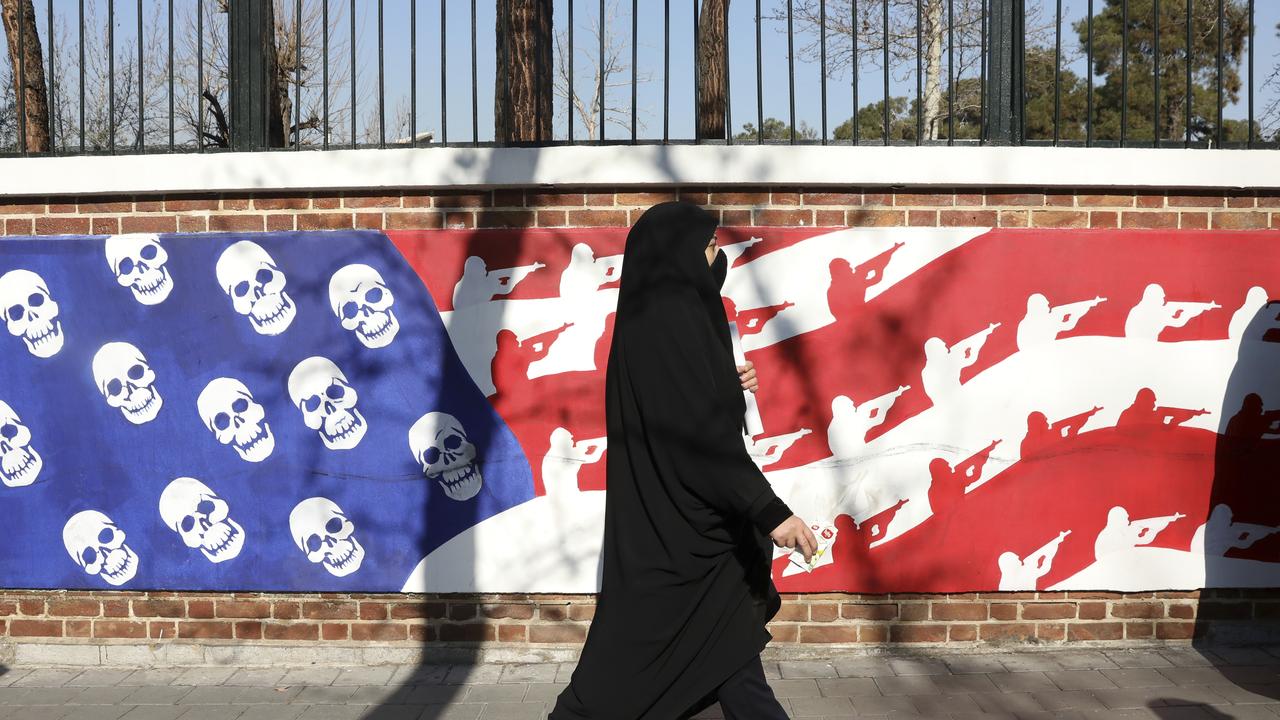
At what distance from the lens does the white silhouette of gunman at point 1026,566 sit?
5.07 meters

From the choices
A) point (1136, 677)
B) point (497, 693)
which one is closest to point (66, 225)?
point (497, 693)

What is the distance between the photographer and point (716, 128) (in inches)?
206

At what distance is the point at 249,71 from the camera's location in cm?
539

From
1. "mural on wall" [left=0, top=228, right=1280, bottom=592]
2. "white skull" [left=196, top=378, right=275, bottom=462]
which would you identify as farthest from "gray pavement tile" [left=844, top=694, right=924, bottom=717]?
"white skull" [left=196, top=378, right=275, bottom=462]

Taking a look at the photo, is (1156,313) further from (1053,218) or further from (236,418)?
(236,418)

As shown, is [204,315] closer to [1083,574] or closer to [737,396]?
[737,396]

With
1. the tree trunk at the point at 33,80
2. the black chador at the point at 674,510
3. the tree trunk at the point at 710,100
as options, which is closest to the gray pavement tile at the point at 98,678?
the black chador at the point at 674,510

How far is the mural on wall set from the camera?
5047 millimetres

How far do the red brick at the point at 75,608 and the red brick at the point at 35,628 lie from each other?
0.05 meters

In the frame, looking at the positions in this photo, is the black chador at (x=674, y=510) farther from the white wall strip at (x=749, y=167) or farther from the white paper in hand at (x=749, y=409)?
the white wall strip at (x=749, y=167)

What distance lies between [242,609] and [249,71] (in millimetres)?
2647

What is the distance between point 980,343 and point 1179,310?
0.93 meters

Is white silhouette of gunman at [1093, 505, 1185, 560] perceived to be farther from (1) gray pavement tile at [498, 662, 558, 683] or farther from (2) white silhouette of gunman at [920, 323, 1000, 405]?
(1) gray pavement tile at [498, 662, 558, 683]

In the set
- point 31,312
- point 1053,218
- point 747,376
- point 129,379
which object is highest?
point 1053,218
